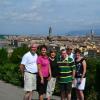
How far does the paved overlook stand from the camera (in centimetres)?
1393

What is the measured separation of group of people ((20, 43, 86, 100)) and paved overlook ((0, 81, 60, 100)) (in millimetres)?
2330

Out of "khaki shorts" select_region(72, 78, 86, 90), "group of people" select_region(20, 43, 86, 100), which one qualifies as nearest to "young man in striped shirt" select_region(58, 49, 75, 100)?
"group of people" select_region(20, 43, 86, 100)

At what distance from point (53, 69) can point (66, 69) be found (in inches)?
17.8

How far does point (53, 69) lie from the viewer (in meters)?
11.6

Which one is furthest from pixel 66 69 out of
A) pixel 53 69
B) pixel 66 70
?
pixel 53 69

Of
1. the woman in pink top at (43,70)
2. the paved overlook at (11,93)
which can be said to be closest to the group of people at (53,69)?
the woman in pink top at (43,70)

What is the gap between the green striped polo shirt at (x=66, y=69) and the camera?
11281mm

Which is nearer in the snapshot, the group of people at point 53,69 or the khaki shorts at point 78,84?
the group of people at point 53,69

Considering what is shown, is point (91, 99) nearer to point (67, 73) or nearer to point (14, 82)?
point (67, 73)

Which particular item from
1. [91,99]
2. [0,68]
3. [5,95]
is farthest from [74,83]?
[0,68]

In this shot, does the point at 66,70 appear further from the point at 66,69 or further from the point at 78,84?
the point at 78,84

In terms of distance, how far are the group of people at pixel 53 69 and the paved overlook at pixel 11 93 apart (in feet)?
7.65

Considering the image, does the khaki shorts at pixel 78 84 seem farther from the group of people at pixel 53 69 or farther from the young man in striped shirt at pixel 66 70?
the young man in striped shirt at pixel 66 70

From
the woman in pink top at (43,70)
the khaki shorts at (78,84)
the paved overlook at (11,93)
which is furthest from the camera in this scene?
the paved overlook at (11,93)
